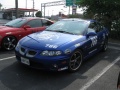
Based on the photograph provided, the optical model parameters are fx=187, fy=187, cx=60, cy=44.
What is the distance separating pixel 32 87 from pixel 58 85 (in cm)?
60

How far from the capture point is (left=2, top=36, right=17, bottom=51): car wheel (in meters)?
7.06

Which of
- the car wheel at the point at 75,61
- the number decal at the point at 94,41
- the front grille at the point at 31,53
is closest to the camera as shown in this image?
the front grille at the point at 31,53

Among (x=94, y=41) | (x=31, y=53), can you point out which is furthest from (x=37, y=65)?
(x=94, y=41)

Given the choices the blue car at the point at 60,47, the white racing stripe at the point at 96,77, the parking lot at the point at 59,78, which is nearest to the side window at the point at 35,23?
the blue car at the point at 60,47

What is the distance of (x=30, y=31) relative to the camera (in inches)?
315

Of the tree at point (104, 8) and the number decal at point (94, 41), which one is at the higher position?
the tree at point (104, 8)

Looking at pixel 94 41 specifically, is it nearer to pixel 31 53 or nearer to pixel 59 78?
pixel 59 78

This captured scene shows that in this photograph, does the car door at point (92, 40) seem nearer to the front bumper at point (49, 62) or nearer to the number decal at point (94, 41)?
the number decal at point (94, 41)

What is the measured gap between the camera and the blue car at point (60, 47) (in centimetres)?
459

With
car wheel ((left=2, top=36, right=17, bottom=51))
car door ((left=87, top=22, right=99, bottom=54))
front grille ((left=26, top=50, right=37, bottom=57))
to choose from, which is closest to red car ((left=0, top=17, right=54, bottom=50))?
car wheel ((left=2, top=36, right=17, bottom=51))

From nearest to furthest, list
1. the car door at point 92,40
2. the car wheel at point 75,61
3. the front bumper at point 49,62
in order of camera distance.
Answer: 1. the front bumper at point 49,62
2. the car wheel at point 75,61
3. the car door at point 92,40

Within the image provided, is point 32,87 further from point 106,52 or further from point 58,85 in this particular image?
point 106,52

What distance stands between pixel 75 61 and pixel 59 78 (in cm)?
75

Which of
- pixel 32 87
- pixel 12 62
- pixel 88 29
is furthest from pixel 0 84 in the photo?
pixel 88 29
